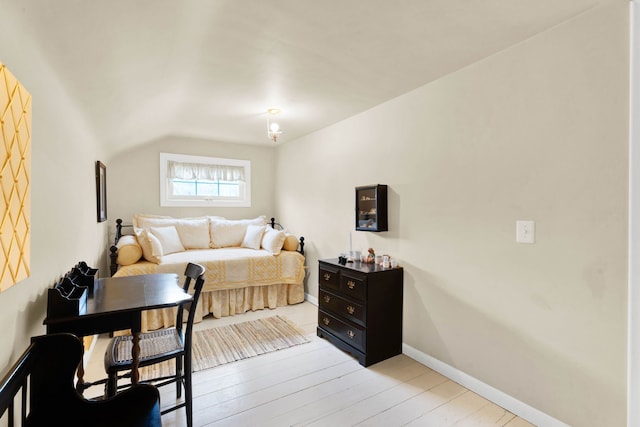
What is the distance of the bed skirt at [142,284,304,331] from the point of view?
3287mm

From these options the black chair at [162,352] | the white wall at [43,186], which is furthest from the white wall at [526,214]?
the white wall at [43,186]

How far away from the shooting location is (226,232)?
14.8 ft

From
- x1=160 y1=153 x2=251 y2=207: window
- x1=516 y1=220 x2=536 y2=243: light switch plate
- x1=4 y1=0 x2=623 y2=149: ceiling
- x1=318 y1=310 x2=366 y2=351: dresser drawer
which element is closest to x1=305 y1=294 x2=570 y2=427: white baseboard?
x1=318 y1=310 x2=366 y2=351: dresser drawer

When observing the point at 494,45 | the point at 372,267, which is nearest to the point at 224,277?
the point at 372,267

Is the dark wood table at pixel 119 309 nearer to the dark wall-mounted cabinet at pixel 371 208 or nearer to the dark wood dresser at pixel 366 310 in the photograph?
the dark wood dresser at pixel 366 310

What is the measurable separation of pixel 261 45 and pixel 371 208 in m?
1.69

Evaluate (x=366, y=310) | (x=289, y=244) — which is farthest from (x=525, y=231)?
(x=289, y=244)

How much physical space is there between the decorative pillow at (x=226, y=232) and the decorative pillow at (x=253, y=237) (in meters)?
0.10

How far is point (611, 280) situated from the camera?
5.10ft

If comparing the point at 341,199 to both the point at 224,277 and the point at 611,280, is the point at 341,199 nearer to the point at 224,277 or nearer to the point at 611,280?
the point at 224,277

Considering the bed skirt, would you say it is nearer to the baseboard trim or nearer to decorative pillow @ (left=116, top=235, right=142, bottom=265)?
decorative pillow @ (left=116, top=235, right=142, bottom=265)

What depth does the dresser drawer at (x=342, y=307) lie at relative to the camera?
2592mm

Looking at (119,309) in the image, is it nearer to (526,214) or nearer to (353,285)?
(353,285)

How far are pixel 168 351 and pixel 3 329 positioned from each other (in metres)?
0.82
